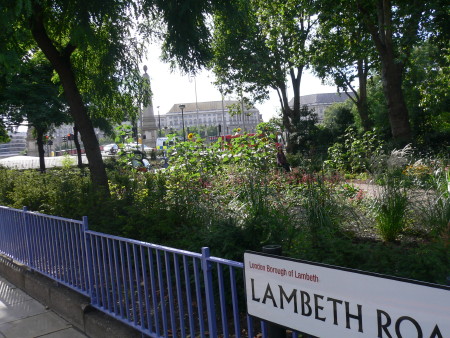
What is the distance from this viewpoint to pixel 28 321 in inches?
214

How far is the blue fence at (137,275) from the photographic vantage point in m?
3.57

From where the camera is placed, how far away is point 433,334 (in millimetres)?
1625

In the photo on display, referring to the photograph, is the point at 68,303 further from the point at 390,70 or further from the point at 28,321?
the point at 390,70

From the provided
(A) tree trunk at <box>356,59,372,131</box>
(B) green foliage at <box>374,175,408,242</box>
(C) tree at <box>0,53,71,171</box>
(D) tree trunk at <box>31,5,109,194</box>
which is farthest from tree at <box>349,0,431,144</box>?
(C) tree at <box>0,53,71,171</box>

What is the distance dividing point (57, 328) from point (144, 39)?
18.4 feet

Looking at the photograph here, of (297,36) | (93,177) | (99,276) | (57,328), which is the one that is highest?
(297,36)

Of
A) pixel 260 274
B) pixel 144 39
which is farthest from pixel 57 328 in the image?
pixel 144 39

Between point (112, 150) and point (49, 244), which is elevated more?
point (112, 150)

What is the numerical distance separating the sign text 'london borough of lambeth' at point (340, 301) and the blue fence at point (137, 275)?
0.66 meters

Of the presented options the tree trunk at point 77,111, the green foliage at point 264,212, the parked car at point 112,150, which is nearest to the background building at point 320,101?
the parked car at point 112,150

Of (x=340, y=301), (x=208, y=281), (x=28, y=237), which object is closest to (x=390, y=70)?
(x=28, y=237)

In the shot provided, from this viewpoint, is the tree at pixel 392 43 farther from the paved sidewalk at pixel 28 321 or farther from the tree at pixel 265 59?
the paved sidewalk at pixel 28 321

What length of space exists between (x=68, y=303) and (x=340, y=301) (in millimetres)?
4173

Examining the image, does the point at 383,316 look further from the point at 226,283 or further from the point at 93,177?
the point at 93,177
